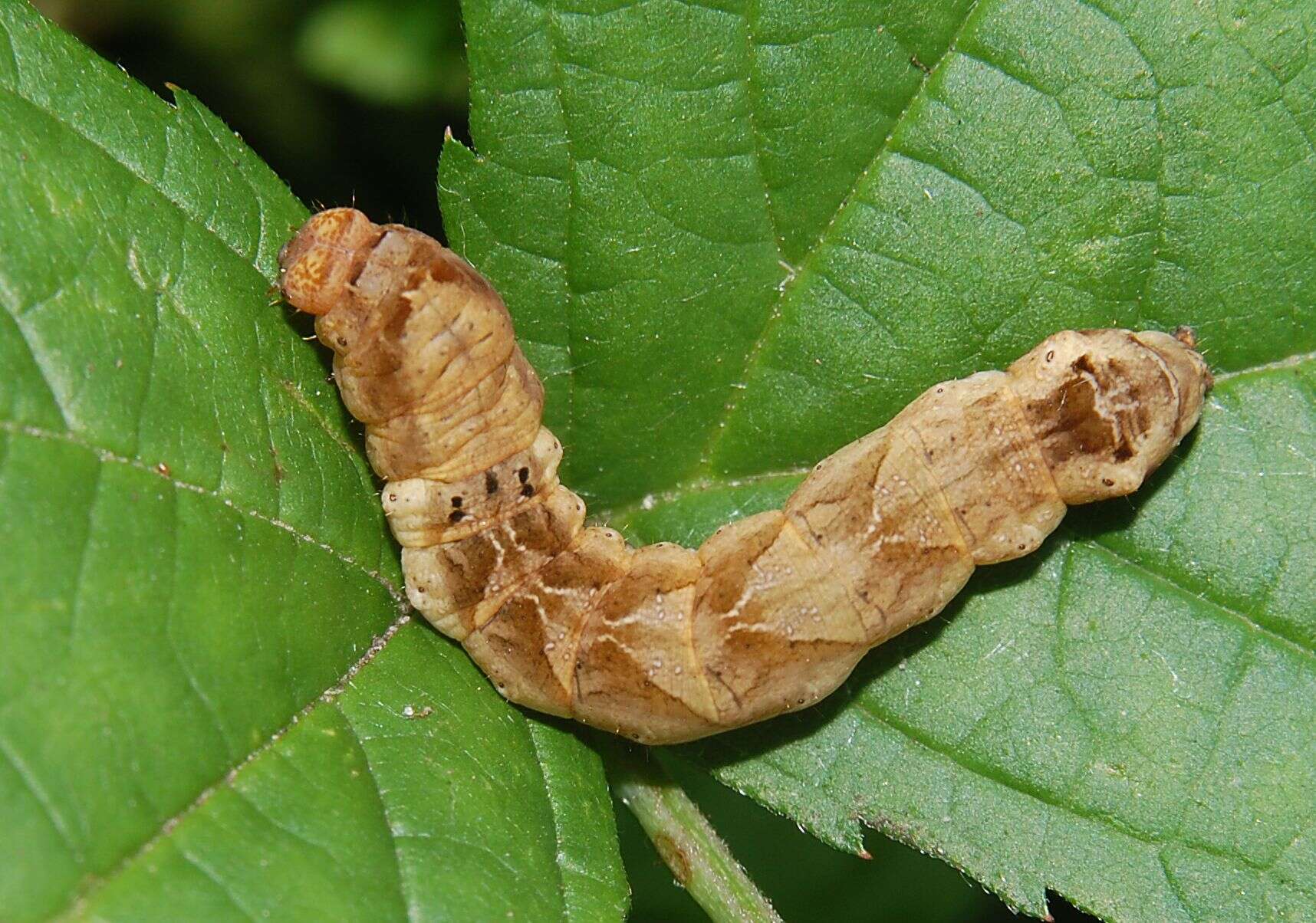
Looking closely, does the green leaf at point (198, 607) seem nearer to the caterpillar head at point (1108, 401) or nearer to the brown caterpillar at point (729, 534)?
the brown caterpillar at point (729, 534)

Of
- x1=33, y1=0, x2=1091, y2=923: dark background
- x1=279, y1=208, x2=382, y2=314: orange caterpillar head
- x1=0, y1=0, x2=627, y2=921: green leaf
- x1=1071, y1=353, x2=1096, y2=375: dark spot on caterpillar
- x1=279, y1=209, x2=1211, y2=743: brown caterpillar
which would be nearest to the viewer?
x1=0, y1=0, x2=627, y2=921: green leaf

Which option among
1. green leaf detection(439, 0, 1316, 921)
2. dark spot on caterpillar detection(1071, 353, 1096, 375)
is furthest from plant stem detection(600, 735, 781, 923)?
dark spot on caterpillar detection(1071, 353, 1096, 375)

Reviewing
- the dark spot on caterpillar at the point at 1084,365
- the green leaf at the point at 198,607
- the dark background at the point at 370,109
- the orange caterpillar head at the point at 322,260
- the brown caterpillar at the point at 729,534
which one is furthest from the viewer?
the dark background at the point at 370,109

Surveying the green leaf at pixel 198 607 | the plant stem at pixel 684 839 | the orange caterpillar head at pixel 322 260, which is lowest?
the plant stem at pixel 684 839

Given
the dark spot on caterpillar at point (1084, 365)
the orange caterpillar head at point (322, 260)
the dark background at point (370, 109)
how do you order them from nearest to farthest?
the orange caterpillar head at point (322, 260)
the dark spot on caterpillar at point (1084, 365)
the dark background at point (370, 109)

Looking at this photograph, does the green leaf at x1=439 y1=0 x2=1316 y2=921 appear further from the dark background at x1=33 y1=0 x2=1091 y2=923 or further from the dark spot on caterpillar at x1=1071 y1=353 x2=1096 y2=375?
the dark background at x1=33 y1=0 x2=1091 y2=923

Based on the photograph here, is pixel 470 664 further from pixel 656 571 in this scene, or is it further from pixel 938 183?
pixel 938 183

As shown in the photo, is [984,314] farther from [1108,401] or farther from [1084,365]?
[1108,401]

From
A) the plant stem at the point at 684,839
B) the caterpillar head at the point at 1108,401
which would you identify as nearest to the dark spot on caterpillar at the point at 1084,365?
the caterpillar head at the point at 1108,401
